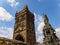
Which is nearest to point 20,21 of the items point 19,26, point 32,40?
point 19,26

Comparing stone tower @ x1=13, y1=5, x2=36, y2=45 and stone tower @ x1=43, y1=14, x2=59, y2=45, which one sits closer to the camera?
stone tower @ x1=43, y1=14, x2=59, y2=45

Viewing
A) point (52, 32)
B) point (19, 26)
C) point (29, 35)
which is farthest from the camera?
point (19, 26)

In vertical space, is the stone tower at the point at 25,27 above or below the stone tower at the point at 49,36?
above

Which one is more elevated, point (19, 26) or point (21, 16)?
point (21, 16)

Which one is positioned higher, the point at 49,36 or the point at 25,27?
the point at 25,27

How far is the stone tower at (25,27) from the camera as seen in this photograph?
1005 inches

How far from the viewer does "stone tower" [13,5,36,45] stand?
25531 mm

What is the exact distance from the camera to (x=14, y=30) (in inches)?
1127

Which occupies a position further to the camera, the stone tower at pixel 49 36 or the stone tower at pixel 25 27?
the stone tower at pixel 25 27

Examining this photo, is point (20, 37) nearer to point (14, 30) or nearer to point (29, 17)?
point (14, 30)

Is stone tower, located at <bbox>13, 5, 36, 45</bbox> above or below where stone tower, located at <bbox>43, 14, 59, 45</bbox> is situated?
above

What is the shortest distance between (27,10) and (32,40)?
782 cm

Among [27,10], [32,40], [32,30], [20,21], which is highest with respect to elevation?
[27,10]

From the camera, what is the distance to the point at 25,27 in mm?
26203
